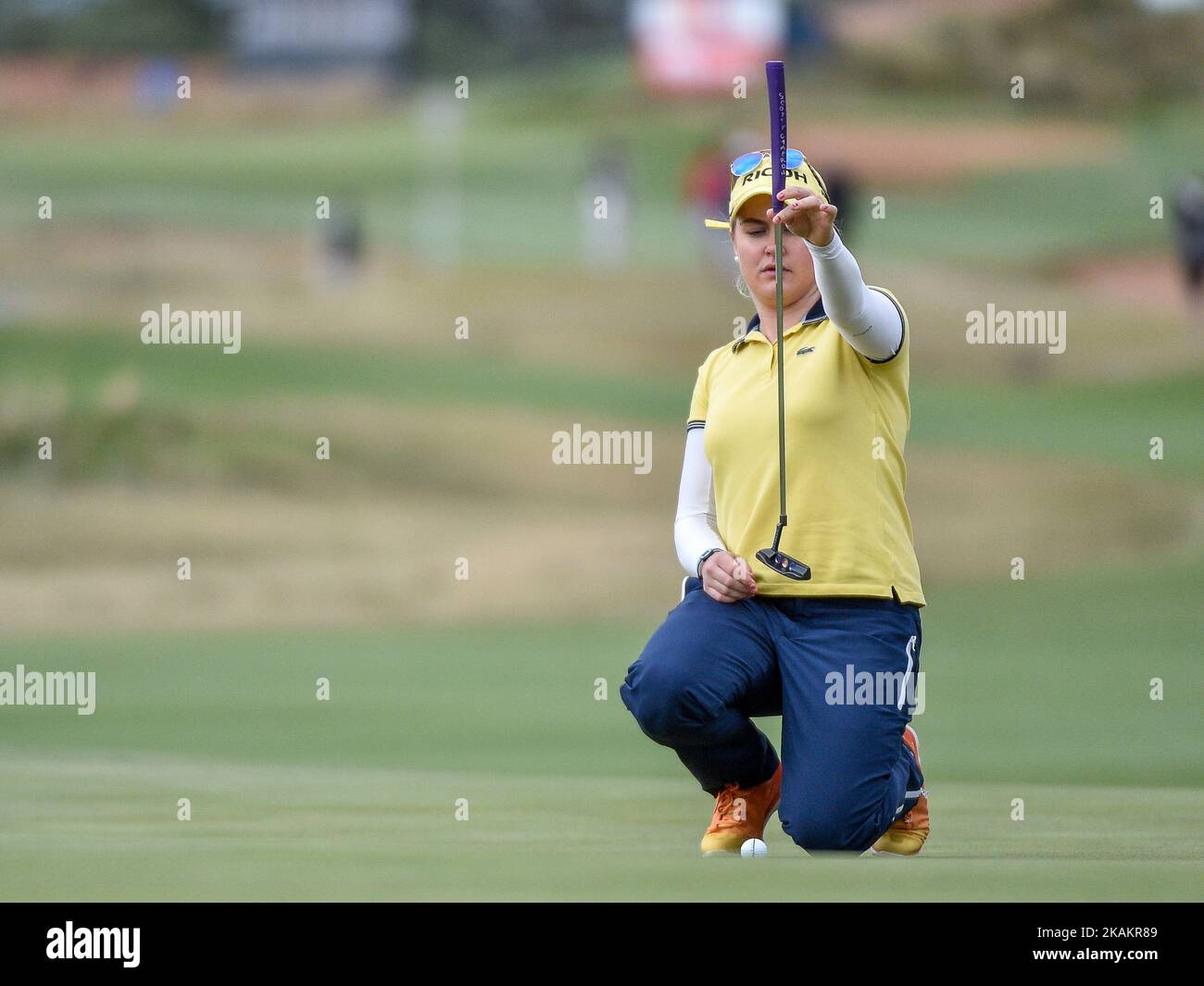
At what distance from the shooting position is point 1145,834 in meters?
5.92

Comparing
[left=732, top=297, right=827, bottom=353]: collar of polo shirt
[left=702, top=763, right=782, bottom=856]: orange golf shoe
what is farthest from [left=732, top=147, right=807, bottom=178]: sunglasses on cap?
[left=702, top=763, right=782, bottom=856]: orange golf shoe

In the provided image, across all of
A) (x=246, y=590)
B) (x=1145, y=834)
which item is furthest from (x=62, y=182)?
(x=1145, y=834)

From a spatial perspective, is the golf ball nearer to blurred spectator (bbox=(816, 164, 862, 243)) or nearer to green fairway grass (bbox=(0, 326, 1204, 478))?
green fairway grass (bbox=(0, 326, 1204, 478))

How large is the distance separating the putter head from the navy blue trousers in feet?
0.47

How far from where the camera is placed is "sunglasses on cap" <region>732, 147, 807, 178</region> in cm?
579

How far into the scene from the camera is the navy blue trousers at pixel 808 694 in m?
5.46

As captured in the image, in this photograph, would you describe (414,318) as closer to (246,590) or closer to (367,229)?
(367,229)

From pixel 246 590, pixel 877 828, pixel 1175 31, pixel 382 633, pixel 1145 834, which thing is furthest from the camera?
pixel 1175 31

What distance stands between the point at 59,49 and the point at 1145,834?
2153 inches

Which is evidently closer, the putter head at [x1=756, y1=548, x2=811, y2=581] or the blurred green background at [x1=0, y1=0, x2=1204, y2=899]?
the putter head at [x1=756, y1=548, x2=811, y2=581]
